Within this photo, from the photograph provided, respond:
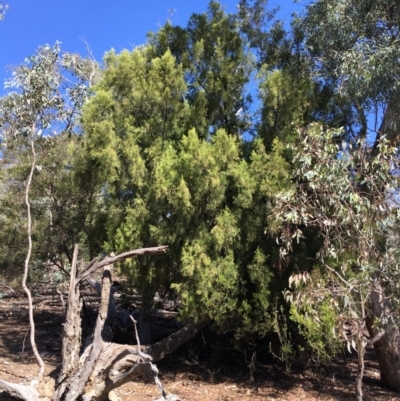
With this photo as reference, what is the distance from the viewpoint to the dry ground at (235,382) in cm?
758

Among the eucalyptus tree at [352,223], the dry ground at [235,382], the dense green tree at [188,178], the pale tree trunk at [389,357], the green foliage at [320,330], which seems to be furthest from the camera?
the pale tree trunk at [389,357]

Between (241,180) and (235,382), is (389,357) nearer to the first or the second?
(235,382)

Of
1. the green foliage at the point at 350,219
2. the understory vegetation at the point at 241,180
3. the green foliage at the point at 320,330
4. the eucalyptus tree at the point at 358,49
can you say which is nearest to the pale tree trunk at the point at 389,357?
the understory vegetation at the point at 241,180

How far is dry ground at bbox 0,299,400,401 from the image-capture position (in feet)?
24.9

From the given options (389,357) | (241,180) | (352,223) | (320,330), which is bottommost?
(389,357)

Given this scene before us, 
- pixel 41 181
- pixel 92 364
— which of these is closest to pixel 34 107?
pixel 41 181

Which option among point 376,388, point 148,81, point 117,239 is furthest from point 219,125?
point 376,388

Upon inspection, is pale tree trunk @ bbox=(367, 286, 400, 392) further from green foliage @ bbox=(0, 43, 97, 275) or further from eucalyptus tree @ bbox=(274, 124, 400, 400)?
green foliage @ bbox=(0, 43, 97, 275)

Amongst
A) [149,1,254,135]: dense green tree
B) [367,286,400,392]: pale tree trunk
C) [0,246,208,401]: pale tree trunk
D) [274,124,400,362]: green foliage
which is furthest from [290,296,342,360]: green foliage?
[149,1,254,135]: dense green tree

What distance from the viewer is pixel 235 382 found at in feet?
26.6

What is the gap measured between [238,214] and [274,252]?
29.7 inches

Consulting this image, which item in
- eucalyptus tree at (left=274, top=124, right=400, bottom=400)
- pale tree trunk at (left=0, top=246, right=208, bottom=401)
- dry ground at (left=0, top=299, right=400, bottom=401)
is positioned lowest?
dry ground at (left=0, top=299, right=400, bottom=401)

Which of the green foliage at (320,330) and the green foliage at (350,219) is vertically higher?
the green foliage at (350,219)

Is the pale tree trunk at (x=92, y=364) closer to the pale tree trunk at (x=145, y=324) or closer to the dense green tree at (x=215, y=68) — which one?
the pale tree trunk at (x=145, y=324)
